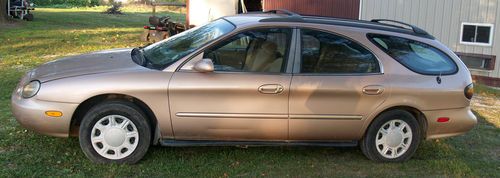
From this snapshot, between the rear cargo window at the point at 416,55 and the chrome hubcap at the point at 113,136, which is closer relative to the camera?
the chrome hubcap at the point at 113,136

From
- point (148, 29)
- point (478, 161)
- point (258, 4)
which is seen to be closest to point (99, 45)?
point (148, 29)

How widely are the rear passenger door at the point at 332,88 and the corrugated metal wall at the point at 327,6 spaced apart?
9773mm

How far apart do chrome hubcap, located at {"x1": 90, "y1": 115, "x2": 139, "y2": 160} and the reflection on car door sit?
0.40m

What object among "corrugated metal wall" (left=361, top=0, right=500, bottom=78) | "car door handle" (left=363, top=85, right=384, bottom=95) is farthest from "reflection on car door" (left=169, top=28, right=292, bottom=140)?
"corrugated metal wall" (left=361, top=0, right=500, bottom=78)

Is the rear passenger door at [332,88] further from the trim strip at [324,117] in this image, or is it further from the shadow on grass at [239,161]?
the shadow on grass at [239,161]

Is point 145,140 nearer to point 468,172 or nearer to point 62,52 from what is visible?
point 468,172

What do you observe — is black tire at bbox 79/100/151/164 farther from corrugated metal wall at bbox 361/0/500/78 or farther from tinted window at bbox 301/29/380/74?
corrugated metal wall at bbox 361/0/500/78

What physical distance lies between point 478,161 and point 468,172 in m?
0.52

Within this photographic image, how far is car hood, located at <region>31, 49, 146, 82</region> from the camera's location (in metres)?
5.02

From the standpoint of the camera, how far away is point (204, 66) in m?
4.94

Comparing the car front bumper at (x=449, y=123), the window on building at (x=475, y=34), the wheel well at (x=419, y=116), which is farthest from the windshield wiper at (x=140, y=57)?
the window on building at (x=475, y=34)

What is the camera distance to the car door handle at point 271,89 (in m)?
5.07

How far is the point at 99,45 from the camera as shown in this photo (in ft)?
49.2

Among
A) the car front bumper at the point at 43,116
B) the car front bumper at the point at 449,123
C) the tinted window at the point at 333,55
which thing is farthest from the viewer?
the car front bumper at the point at 449,123
